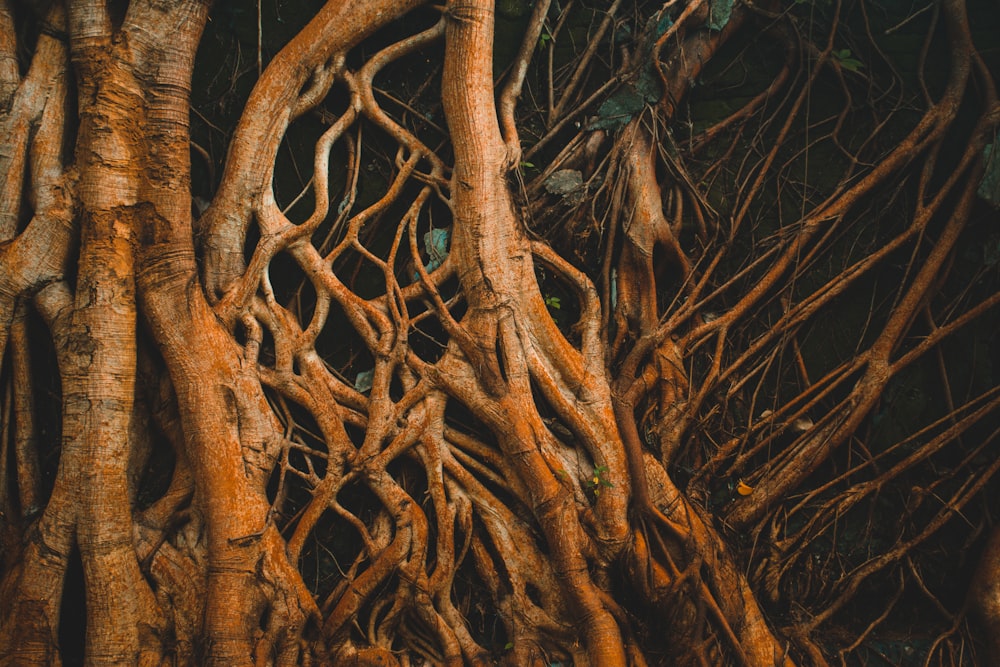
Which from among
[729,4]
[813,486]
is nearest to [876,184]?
[729,4]

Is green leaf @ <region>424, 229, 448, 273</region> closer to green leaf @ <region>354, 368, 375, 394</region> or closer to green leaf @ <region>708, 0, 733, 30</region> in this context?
green leaf @ <region>354, 368, 375, 394</region>

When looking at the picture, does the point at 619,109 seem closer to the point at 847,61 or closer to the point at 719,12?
the point at 719,12

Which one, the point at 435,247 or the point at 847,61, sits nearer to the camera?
the point at 435,247

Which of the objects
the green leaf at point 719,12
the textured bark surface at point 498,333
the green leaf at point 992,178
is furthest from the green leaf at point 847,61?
the green leaf at point 992,178

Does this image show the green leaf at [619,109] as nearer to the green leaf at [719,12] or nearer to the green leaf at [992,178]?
the green leaf at [719,12]

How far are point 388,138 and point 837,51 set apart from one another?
2.18 m

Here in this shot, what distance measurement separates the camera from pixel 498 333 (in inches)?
112

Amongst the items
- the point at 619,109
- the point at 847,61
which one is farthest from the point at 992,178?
the point at 619,109

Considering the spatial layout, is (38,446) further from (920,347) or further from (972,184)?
(972,184)

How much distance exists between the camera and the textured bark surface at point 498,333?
2.63m

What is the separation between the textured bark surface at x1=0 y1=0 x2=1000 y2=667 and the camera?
2.63 m

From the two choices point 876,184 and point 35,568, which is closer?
point 35,568

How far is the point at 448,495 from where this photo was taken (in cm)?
278

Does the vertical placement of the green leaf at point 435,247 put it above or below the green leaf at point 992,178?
above
